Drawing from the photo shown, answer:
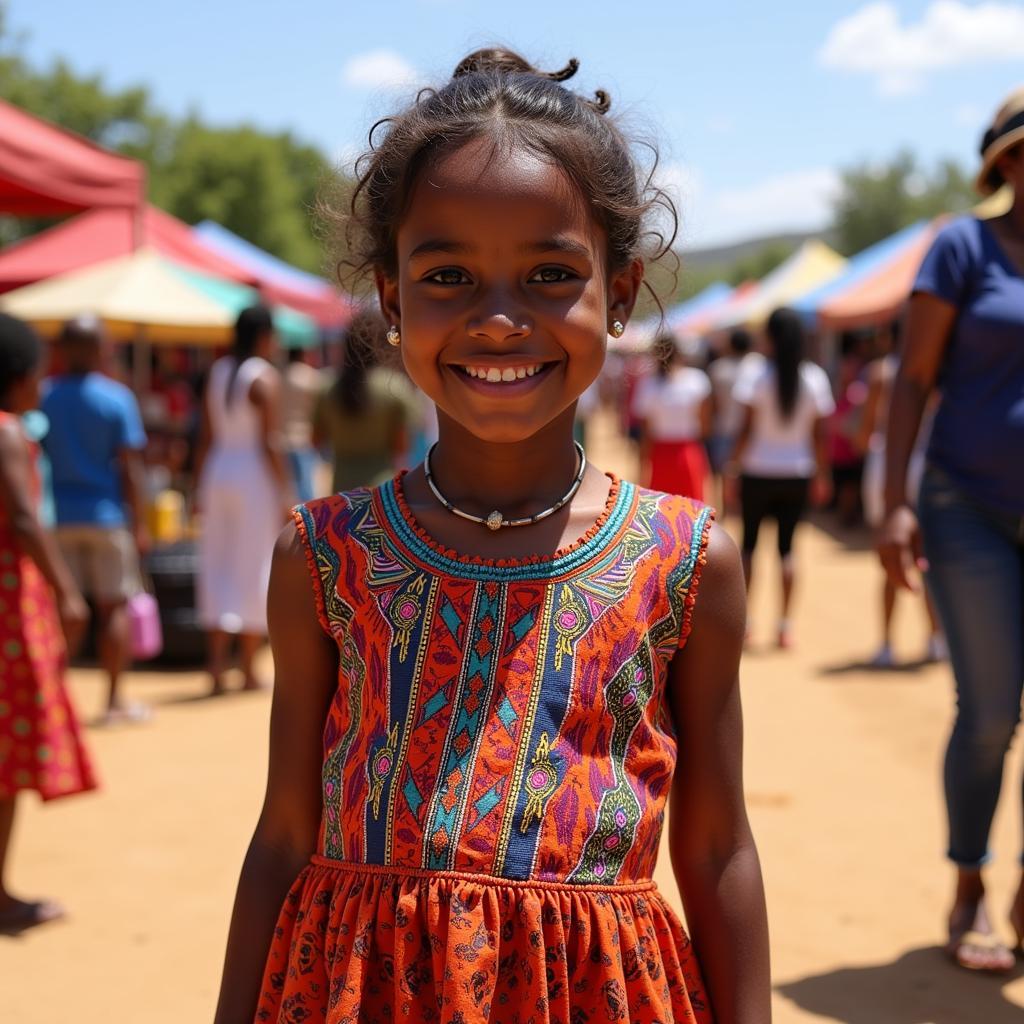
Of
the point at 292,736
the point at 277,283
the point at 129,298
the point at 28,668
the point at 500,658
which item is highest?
the point at 277,283

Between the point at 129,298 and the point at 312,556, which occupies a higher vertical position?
the point at 129,298

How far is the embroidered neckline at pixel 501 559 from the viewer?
68.5 inches

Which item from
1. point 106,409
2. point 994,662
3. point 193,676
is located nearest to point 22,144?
point 106,409

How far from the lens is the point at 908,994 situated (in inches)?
140

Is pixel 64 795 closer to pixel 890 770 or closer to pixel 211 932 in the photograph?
pixel 211 932

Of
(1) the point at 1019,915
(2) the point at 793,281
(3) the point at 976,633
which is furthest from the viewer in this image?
(2) the point at 793,281

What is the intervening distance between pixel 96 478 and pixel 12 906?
3.00m

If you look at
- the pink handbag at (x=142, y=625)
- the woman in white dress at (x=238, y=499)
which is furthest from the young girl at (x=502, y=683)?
the pink handbag at (x=142, y=625)

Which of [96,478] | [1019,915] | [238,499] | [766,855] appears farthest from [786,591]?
[1019,915]

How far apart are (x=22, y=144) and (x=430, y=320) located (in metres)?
4.79

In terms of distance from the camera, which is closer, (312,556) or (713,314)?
(312,556)

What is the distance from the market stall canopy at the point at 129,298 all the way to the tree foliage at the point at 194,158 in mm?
39771

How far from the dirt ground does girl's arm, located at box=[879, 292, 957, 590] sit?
3.81 ft

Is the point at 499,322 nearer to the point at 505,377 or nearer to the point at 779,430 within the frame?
the point at 505,377
